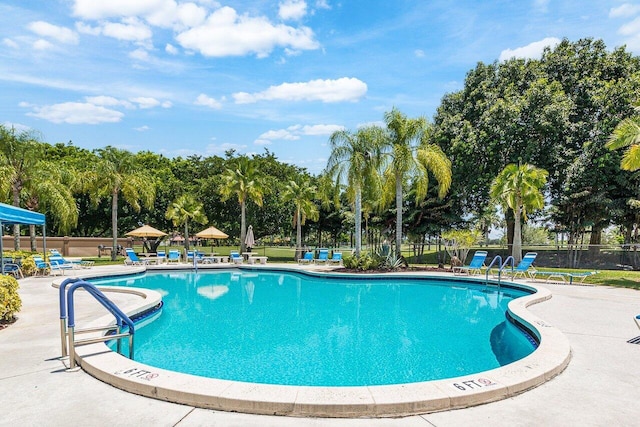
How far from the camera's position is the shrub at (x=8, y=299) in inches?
269

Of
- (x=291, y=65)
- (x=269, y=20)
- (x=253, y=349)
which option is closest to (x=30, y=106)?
(x=291, y=65)

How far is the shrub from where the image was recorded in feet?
22.4

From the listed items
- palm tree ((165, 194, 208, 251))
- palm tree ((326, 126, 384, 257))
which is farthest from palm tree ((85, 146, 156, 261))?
palm tree ((326, 126, 384, 257))

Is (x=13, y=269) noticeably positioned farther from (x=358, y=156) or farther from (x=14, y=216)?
(x=358, y=156)

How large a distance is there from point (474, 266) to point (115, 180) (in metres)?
21.7

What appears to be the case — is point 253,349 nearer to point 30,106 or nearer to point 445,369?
point 445,369

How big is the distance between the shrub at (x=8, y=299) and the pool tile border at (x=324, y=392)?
319 centimetres

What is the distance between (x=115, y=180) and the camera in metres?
25.6

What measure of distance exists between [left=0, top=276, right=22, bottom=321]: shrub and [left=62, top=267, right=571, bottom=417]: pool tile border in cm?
319

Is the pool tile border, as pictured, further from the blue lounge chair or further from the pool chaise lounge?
the blue lounge chair

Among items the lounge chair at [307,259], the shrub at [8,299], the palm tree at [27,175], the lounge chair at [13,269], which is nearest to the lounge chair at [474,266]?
the lounge chair at [307,259]

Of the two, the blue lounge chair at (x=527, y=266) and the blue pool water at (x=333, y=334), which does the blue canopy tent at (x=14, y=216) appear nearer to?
the blue pool water at (x=333, y=334)

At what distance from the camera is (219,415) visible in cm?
371

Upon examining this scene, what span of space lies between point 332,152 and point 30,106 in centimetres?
1651
